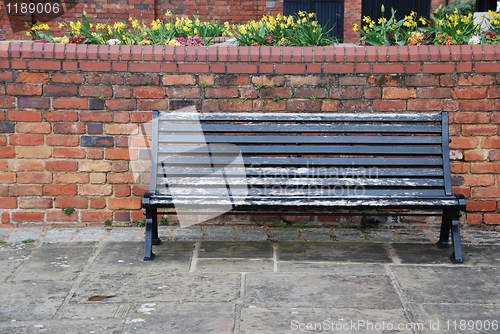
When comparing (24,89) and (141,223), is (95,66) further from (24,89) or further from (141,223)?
(141,223)

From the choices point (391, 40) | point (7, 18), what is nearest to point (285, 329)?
point (391, 40)

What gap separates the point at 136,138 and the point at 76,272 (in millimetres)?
1285

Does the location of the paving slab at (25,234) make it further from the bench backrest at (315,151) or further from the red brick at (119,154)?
the bench backrest at (315,151)

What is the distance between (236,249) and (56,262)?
3.80 feet

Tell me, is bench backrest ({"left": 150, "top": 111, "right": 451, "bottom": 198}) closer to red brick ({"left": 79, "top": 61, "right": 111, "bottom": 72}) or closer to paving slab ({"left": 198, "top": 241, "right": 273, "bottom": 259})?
paving slab ({"left": 198, "top": 241, "right": 273, "bottom": 259})

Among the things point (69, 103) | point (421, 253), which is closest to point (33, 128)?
point (69, 103)

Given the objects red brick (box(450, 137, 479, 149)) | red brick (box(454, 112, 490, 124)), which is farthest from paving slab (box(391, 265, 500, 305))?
red brick (box(454, 112, 490, 124))

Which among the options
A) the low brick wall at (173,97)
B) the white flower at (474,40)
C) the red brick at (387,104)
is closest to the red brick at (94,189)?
the low brick wall at (173,97)

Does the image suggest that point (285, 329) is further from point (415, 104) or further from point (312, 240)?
point (415, 104)

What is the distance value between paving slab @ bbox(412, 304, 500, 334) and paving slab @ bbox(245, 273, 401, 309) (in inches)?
6.8

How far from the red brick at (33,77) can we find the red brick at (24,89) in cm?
4

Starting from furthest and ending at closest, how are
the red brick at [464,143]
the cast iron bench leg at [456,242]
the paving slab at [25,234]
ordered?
the red brick at [464,143], the paving slab at [25,234], the cast iron bench leg at [456,242]

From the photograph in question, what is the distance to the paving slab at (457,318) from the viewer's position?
3.08m

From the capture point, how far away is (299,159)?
4.32 m
